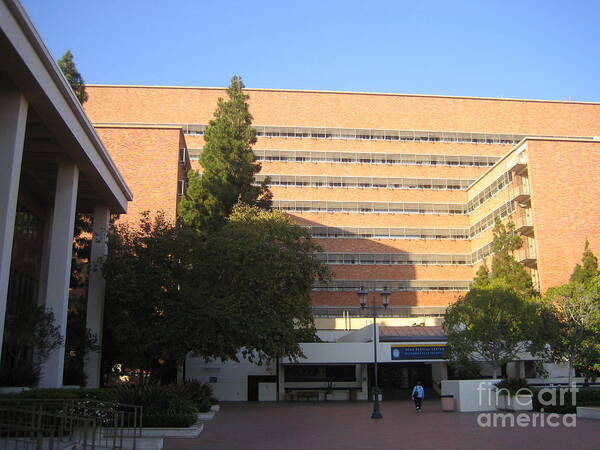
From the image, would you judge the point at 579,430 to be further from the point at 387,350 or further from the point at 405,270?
the point at 405,270

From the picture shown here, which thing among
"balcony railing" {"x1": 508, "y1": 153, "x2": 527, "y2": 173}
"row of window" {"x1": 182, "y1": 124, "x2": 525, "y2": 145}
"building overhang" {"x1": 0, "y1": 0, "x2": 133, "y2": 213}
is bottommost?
"building overhang" {"x1": 0, "y1": 0, "x2": 133, "y2": 213}

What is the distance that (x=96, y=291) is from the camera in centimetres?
2891

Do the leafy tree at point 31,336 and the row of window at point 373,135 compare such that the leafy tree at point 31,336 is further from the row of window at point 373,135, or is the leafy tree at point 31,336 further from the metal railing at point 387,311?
the row of window at point 373,135

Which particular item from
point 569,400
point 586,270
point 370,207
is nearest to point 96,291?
point 569,400

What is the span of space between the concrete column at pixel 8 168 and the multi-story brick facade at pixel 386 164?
41.0 metres

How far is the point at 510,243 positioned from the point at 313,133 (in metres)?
27.0

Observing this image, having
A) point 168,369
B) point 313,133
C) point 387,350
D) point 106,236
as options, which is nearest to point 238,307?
point 106,236

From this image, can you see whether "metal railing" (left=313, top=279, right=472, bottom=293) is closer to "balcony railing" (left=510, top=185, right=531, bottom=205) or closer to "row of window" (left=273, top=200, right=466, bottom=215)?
"row of window" (left=273, top=200, right=466, bottom=215)

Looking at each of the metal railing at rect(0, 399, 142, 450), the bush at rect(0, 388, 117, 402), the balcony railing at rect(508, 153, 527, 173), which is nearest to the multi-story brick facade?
the balcony railing at rect(508, 153, 527, 173)

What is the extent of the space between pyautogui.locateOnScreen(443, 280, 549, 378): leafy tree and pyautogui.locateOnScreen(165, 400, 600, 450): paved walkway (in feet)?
17.2

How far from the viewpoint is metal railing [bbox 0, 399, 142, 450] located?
472 inches

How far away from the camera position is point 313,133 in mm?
66062

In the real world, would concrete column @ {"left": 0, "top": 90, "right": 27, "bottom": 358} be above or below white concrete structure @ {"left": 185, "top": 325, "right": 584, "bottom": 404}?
above

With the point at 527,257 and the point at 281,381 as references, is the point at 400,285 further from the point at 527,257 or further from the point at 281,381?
the point at 281,381
